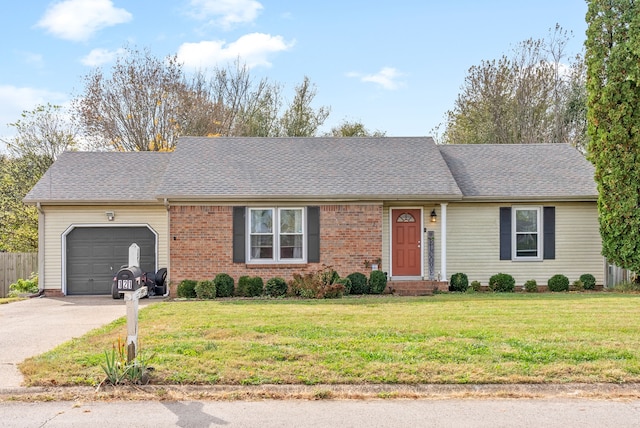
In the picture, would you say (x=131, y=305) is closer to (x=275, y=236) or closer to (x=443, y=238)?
(x=275, y=236)

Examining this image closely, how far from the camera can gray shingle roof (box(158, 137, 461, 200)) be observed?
15117 millimetres

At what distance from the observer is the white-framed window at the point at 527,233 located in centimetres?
1617

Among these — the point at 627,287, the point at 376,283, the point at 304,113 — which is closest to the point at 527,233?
the point at 627,287

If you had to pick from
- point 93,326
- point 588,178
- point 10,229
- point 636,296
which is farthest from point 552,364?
point 10,229

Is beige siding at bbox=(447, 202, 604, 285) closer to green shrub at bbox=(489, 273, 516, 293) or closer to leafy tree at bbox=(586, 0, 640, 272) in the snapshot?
green shrub at bbox=(489, 273, 516, 293)

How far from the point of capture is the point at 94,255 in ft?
53.2

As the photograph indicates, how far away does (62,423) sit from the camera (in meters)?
5.03

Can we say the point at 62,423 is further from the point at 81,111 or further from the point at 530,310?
the point at 81,111

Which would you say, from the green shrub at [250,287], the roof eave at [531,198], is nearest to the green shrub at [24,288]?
the green shrub at [250,287]

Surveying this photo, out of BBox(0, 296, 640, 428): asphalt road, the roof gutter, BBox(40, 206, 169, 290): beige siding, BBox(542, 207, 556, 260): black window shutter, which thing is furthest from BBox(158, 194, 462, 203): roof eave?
BBox(0, 296, 640, 428): asphalt road

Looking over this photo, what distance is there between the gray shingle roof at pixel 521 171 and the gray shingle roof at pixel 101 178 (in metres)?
9.28

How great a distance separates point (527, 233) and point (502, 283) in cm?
174

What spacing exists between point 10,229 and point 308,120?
17523 millimetres

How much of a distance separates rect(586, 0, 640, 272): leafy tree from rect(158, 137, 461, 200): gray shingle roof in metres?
4.21
